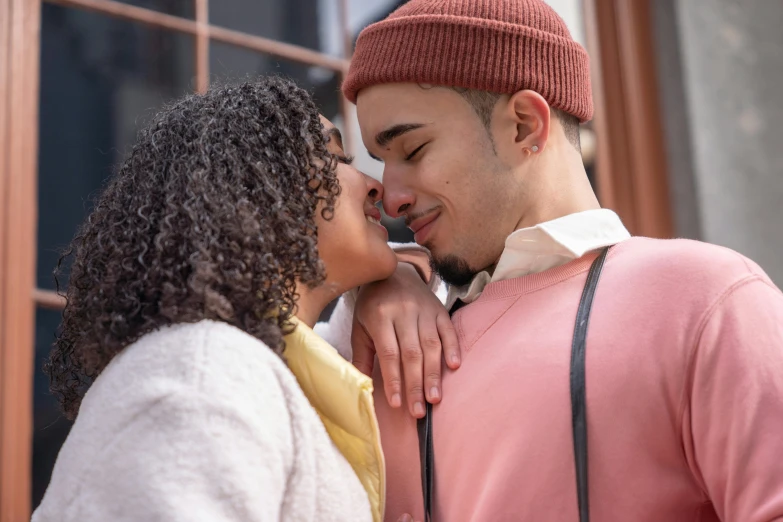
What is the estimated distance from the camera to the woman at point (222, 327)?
3.82 ft

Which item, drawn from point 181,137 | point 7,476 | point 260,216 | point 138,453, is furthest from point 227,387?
point 7,476

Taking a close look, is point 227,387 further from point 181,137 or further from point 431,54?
point 431,54

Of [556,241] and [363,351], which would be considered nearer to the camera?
[556,241]

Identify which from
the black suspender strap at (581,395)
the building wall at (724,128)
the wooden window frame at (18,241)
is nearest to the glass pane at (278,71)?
the wooden window frame at (18,241)

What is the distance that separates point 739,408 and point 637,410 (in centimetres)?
13

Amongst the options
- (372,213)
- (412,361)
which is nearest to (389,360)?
(412,361)

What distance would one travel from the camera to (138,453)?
1.16 m

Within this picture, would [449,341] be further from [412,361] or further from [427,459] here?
[427,459]

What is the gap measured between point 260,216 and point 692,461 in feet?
2.26

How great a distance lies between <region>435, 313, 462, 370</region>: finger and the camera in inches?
58.4

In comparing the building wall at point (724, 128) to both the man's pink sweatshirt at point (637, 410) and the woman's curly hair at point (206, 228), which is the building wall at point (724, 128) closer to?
the man's pink sweatshirt at point (637, 410)

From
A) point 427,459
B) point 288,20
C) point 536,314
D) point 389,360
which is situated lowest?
point 427,459

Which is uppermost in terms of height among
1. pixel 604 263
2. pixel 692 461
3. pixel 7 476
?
pixel 604 263

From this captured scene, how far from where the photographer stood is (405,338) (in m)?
1.52
